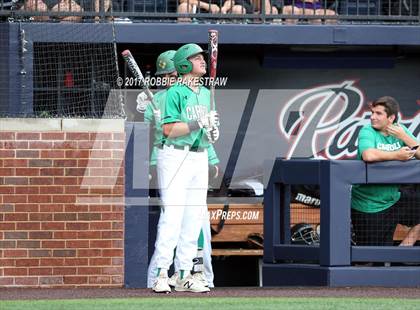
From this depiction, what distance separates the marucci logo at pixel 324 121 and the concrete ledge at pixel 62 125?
14.0 ft

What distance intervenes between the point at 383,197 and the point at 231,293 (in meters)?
1.60

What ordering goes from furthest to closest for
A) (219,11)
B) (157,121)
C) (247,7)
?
(247,7) < (219,11) < (157,121)

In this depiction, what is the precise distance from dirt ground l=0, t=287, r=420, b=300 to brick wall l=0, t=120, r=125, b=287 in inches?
10.7

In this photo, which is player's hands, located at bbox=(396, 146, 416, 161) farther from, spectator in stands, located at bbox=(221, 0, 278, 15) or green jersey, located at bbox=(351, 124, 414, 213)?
spectator in stands, located at bbox=(221, 0, 278, 15)

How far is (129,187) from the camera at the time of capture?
31.0 feet

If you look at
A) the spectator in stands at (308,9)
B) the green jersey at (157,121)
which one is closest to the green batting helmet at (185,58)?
the green jersey at (157,121)

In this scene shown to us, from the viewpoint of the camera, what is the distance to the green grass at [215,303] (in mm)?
7508

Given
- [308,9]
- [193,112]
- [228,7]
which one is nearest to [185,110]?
[193,112]

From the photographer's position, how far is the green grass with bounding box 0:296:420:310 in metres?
7.51

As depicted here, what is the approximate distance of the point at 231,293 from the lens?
8609 millimetres

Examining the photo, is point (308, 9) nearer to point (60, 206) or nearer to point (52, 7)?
point (52, 7)

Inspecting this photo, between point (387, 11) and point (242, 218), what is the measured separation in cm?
335

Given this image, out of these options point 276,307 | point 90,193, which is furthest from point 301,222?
point 276,307

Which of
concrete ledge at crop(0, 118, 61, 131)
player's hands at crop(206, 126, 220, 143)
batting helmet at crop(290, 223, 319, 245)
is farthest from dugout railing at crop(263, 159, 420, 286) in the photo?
concrete ledge at crop(0, 118, 61, 131)
